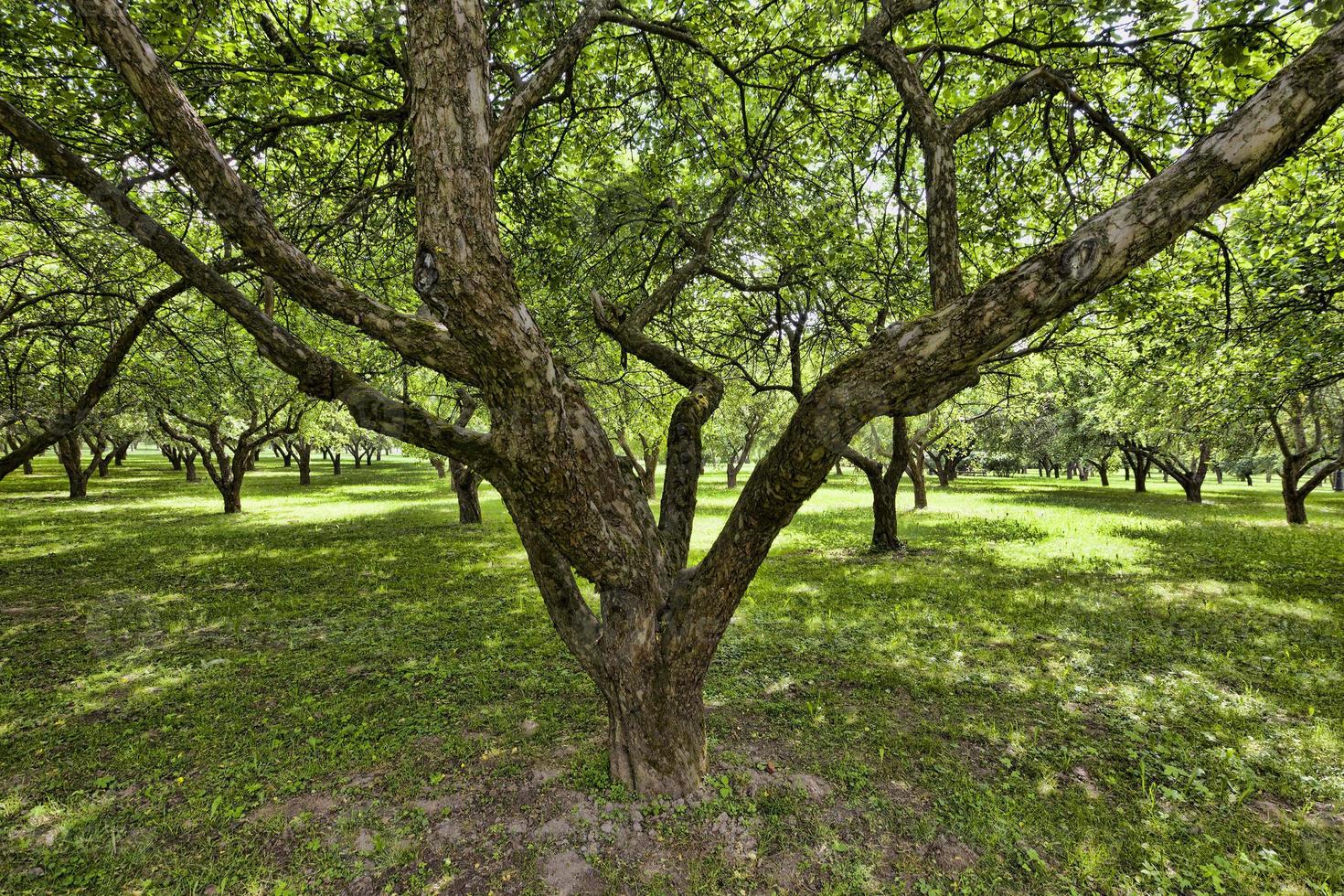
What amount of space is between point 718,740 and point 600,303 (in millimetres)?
4261

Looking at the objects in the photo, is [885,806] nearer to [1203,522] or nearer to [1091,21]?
[1091,21]

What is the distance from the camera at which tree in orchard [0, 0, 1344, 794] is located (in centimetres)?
243

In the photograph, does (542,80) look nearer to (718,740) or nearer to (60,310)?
(718,740)

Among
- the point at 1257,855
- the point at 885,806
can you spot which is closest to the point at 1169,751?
the point at 1257,855

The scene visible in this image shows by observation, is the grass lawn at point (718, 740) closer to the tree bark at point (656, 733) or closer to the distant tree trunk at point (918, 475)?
the tree bark at point (656, 733)

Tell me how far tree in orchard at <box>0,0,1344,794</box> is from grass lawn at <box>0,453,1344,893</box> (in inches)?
39.9

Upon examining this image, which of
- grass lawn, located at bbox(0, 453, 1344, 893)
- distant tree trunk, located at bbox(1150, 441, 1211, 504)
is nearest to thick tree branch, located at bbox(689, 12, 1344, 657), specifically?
grass lawn, located at bbox(0, 453, 1344, 893)

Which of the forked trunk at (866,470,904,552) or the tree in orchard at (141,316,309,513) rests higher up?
the tree in orchard at (141,316,309,513)

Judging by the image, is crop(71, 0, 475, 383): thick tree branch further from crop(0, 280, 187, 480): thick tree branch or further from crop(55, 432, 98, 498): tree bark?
crop(55, 432, 98, 498): tree bark

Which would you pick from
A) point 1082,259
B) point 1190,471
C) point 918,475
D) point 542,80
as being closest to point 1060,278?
point 1082,259

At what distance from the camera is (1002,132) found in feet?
20.9

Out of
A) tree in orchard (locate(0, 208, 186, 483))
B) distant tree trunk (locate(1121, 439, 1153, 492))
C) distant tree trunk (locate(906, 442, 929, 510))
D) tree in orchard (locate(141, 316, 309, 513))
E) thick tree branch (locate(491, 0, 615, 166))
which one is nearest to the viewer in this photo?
thick tree branch (locate(491, 0, 615, 166))

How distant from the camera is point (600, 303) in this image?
495 cm

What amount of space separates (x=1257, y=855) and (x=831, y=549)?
1102cm
